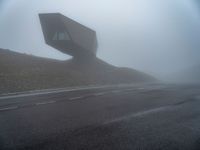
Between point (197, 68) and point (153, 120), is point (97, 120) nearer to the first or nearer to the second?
point (153, 120)

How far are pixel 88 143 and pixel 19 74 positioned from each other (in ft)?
83.2

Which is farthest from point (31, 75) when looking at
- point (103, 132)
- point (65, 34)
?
point (103, 132)

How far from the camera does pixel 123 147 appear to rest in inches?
149

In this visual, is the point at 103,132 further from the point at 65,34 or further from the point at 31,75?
the point at 65,34

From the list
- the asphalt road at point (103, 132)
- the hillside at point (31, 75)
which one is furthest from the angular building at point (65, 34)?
Result: the asphalt road at point (103, 132)

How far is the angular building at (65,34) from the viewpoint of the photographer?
38.9 meters

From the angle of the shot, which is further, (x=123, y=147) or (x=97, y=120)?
(x=97, y=120)

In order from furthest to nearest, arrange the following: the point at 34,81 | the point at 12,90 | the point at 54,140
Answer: the point at 34,81 < the point at 12,90 < the point at 54,140

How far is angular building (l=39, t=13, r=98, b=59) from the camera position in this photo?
3891 centimetres

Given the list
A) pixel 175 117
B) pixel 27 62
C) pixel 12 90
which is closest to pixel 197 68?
pixel 27 62

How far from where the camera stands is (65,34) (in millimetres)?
40094

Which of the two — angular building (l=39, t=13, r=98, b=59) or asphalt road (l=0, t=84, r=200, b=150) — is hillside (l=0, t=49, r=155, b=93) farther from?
asphalt road (l=0, t=84, r=200, b=150)

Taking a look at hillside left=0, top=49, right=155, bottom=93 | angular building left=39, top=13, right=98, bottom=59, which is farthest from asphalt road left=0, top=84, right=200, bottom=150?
angular building left=39, top=13, right=98, bottom=59

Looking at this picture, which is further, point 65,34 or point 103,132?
point 65,34
